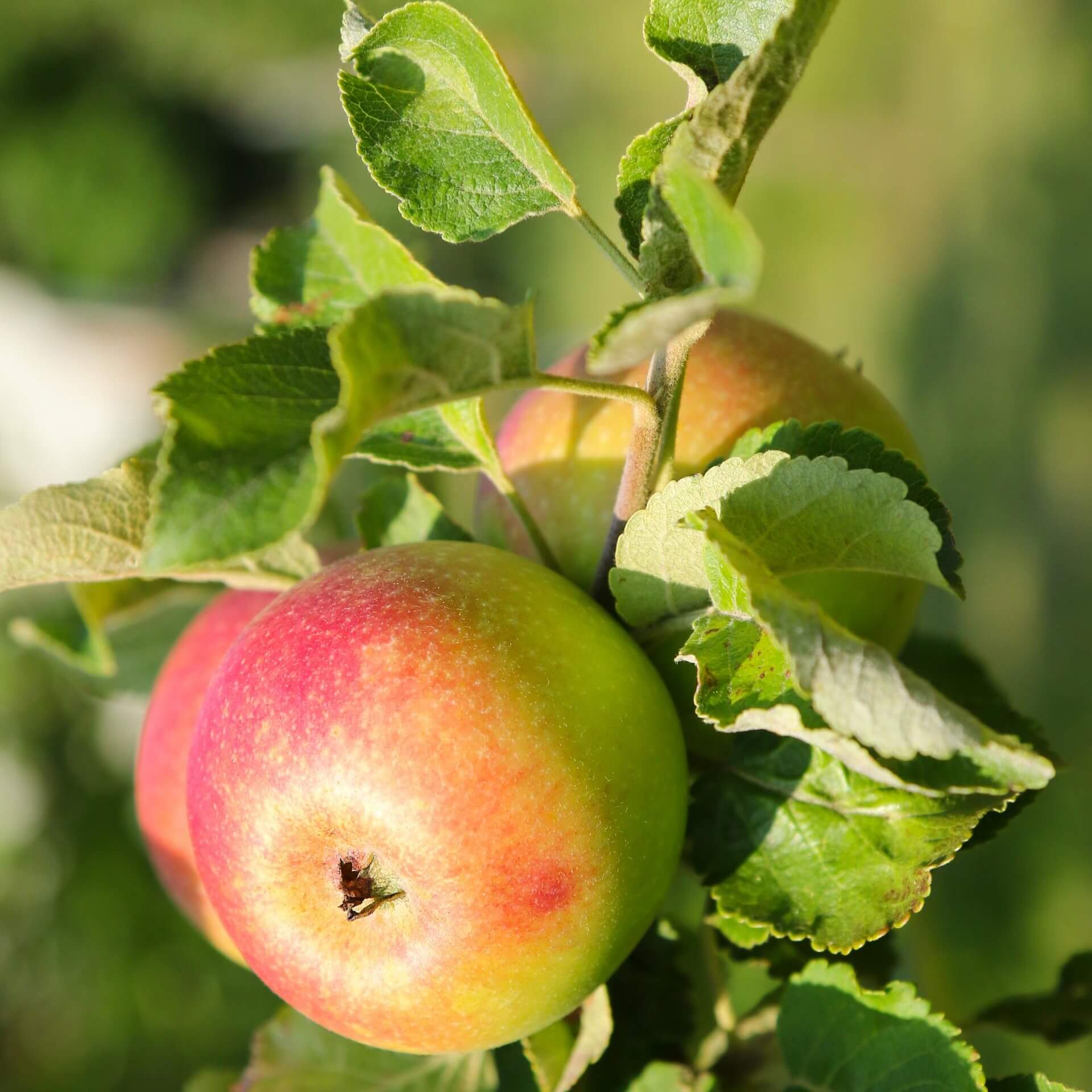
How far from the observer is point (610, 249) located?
62cm

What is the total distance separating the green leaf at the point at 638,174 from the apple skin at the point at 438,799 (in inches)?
8.1

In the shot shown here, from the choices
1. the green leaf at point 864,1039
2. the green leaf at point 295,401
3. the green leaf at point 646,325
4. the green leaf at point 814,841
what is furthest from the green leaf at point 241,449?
the green leaf at point 864,1039

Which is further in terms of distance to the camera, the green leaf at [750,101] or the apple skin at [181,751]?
the apple skin at [181,751]

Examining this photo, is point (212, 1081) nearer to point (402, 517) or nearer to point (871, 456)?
point (402, 517)

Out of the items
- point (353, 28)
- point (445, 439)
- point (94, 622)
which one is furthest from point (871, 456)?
point (94, 622)

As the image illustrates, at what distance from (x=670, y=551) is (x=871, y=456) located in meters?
0.12

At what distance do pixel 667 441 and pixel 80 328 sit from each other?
4063mm

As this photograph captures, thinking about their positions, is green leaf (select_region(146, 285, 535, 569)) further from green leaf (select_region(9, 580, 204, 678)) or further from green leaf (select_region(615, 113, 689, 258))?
green leaf (select_region(9, 580, 204, 678))

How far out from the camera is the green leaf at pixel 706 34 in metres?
0.57

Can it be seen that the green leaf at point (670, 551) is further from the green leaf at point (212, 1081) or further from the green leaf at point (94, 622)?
the green leaf at point (212, 1081)

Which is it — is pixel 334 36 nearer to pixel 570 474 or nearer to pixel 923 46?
pixel 923 46

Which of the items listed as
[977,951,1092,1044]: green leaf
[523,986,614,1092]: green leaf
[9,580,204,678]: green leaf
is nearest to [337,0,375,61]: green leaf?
[9,580,204,678]: green leaf

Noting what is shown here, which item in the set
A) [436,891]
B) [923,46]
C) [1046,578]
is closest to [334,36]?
[923,46]

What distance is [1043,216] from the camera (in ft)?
7.51
